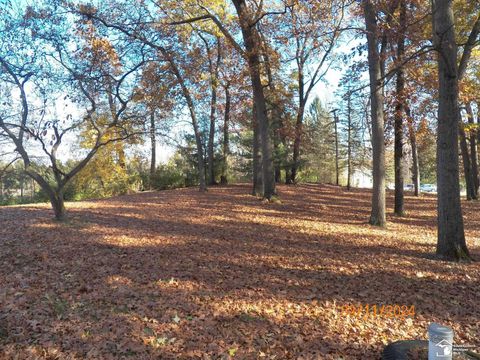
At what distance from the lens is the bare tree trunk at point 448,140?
6.80m

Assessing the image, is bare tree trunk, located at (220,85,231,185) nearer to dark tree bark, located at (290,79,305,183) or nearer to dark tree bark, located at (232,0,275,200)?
dark tree bark, located at (290,79,305,183)

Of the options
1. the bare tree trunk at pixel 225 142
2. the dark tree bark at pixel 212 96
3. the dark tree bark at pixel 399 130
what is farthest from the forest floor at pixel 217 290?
the bare tree trunk at pixel 225 142

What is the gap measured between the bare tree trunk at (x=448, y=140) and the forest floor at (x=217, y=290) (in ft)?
2.04

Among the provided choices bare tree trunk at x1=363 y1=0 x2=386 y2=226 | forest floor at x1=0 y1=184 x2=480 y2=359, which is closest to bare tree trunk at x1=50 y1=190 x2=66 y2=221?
forest floor at x1=0 y1=184 x2=480 y2=359

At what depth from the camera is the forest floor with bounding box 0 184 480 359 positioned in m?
4.02

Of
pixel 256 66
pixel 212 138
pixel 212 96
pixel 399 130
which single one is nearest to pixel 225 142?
pixel 212 138

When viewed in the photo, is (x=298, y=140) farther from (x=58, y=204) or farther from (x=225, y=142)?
(x=58, y=204)

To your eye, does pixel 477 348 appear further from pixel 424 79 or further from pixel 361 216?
pixel 424 79

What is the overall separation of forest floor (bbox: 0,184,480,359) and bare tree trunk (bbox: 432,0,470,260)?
0.62m

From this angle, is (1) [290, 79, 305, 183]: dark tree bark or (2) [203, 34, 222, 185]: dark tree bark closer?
(2) [203, 34, 222, 185]: dark tree bark

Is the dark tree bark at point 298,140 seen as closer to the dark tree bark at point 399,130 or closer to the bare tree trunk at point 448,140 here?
the dark tree bark at point 399,130

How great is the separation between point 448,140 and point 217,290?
17.3 feet

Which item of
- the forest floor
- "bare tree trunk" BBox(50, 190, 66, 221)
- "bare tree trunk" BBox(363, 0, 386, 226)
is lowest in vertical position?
the forest floor

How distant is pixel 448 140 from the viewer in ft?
22.5
